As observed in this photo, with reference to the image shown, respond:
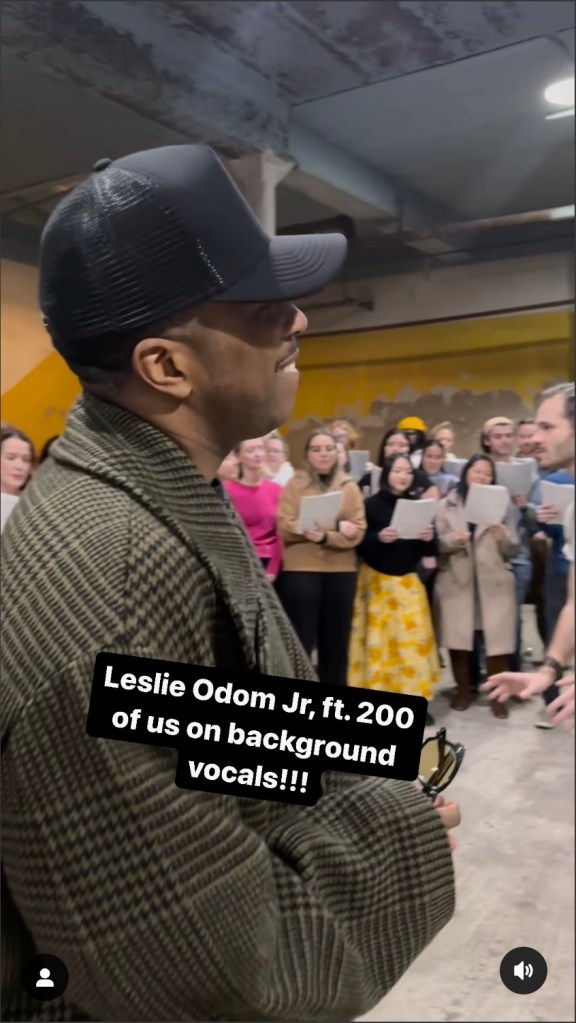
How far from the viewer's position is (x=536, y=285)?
2.16 ft

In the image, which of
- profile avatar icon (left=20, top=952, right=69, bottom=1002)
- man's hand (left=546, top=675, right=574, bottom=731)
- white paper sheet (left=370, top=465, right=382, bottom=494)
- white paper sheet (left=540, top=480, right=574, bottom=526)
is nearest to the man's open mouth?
white paper sheet (left=370, top=465, right=382, bottom=494)

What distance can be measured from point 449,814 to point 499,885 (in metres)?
0.07

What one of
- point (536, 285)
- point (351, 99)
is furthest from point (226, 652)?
point (351, 99)

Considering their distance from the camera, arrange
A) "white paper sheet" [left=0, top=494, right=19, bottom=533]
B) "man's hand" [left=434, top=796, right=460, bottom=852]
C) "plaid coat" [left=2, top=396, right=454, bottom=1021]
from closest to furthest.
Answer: "plaid coat" [left=2, top=396, right=454, bottom=1021] < "man's hand" [left=434, top=796, right=460, bottom=852] < "white paper sheet" [left=0, top=494, right=19, bottom=533]

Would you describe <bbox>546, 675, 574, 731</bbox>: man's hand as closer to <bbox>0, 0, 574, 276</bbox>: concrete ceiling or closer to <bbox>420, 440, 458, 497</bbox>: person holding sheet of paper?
<bbox>420, 440, 458, 497</bbox>: person holding sheet of paper

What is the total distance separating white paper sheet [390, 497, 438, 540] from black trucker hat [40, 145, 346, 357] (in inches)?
7.6

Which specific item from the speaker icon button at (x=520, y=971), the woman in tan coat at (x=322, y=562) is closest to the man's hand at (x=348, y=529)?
the woman in tan coat at (x=322, y=562)

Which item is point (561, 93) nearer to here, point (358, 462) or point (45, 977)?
point (358, 462)

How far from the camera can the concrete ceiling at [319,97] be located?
0.68 metres

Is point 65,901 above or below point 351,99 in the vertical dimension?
below

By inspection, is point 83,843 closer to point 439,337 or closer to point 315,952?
point 315,952

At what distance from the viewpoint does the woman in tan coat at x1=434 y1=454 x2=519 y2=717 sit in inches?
26.4

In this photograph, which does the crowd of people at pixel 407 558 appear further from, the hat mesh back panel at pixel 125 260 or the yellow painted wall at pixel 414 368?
the hat mesh back panel at pixel 125 260

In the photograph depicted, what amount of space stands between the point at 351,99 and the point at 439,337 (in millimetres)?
230
